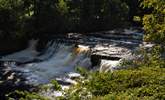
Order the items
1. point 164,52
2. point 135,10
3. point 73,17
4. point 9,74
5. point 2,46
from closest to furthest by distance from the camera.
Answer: point 164,52 → point 9,74 → point 2,46 → point 73,17 → point 135,10

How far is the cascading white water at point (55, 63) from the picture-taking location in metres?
21.7

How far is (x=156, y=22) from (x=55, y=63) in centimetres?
1299

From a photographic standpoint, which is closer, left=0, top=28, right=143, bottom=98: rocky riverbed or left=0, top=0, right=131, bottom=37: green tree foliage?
left=0, top=28, right=143, bottom=98: rocky riverbed

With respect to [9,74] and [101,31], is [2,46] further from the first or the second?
[101,31]

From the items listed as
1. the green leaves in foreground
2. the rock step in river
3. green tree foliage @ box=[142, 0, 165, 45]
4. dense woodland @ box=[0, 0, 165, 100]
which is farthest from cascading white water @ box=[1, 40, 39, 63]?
the green leaves in foreground

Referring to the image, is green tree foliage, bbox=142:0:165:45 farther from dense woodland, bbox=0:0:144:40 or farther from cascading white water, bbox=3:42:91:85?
dense woodland, bbox=0:0:144:40

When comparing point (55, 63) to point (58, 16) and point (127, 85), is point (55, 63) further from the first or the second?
point (127, 85)

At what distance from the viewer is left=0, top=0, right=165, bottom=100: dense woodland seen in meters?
7.98

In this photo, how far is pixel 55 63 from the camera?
24500 millimetres

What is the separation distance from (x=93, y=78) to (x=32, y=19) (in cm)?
2107

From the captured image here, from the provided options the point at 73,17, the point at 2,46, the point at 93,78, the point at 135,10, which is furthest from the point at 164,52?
the point at 135,10

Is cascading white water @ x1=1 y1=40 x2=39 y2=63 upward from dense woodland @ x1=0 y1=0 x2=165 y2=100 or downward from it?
downward

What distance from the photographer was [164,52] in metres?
11.5

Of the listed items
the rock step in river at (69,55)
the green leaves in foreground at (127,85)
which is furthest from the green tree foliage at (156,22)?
the rock step in river at (69,55)
